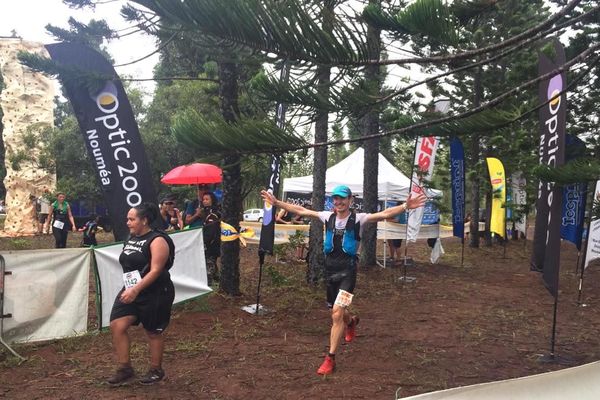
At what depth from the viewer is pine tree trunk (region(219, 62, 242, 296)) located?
771 centimetres

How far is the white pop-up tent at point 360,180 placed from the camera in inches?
601

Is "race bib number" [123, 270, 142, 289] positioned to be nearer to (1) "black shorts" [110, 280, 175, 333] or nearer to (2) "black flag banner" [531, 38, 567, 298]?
(1) "black shorts" [110, 280, 175, 333]

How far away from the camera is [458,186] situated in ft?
45.5

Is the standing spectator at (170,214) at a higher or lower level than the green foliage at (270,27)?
lower

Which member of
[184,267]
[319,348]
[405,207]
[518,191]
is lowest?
[319,348]

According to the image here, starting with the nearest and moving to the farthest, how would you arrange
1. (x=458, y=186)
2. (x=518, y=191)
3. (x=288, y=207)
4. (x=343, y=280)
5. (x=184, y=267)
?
(x=343, y=280), (x=288, y=207), (x=184, y=267), (x=458, y=186), (x=518, y=191)

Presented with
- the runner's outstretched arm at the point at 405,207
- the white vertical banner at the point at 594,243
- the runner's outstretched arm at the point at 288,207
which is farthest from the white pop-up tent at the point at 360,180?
the runner's outstretched arm at the point at 405,207

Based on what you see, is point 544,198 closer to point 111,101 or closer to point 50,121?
point 111,101

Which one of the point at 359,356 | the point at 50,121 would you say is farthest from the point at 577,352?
the point at 50,121

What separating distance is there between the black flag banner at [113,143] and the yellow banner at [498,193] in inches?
426

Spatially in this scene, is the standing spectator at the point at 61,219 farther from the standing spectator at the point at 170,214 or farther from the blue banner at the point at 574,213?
the blue banner at the point at 574,213

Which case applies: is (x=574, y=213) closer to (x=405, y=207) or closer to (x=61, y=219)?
(x=405, y=207)

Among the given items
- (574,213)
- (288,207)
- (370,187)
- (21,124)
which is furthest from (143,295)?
(21,124)

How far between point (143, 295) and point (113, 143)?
2607 mm
